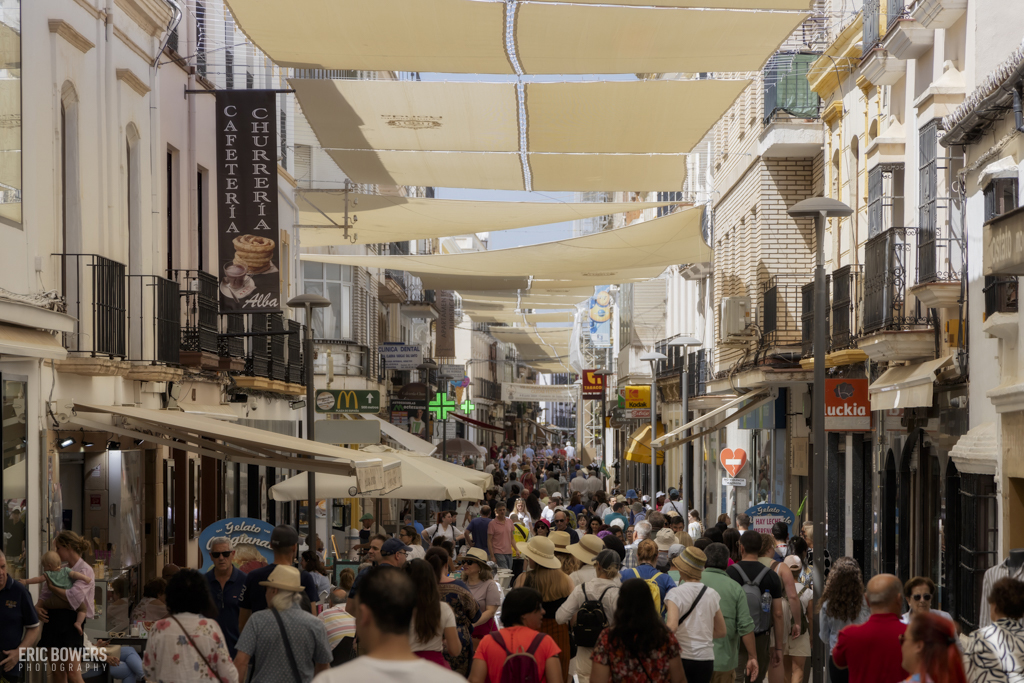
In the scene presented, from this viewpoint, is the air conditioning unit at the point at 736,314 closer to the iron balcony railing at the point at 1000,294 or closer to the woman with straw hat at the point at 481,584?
the iron balcony railing at the point at 1000,294

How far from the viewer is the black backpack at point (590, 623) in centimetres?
874

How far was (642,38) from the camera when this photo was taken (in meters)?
14.1

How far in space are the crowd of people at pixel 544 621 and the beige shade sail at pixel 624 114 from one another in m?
5.70

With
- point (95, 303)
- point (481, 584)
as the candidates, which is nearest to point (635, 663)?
point (481, 584)

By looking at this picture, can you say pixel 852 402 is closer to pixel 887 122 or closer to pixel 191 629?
pixel 887 122

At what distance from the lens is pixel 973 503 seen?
12.8 m

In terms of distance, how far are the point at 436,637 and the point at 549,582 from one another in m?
2.21

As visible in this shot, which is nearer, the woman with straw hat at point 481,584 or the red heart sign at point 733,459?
the woman with straw hat at point 481,584

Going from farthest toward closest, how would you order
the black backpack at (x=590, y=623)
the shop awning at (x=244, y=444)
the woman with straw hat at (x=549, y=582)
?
the shop awning at (x=244, y=444) → the woman with straw hat at (x=549, y=582) → the black backpack at (x=590, y=623)

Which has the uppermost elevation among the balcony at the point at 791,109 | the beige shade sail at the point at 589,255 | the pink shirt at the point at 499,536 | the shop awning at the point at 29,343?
the balcony at the point at 791,109

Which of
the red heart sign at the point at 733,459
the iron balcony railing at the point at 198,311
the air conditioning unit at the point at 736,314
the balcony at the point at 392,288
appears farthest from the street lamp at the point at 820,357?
the balcony at the point at 392,288

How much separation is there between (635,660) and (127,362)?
9210mm

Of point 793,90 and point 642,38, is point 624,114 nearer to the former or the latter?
point 642,38

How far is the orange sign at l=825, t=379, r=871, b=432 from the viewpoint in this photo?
1691cm
